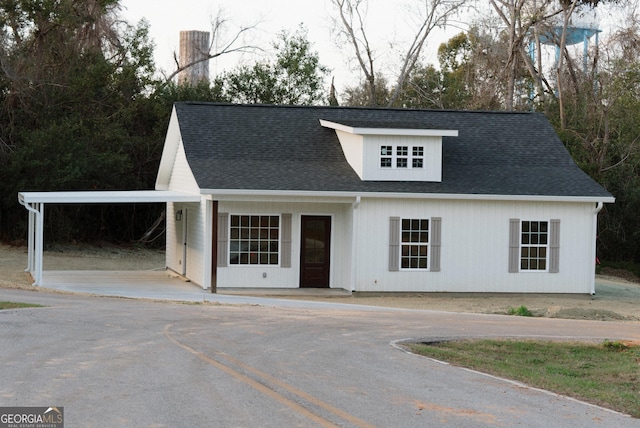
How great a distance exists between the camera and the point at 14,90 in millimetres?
33062

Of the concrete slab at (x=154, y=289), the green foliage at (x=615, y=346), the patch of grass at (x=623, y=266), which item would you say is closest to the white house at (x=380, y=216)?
the concrete slab at (x=154, y=289)

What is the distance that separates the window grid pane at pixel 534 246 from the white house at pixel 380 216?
3 centimetres

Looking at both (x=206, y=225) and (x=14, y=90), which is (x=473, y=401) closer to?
(x=206, y=225)

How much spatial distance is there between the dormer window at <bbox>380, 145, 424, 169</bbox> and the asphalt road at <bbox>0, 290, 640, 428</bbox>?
25.2 ft

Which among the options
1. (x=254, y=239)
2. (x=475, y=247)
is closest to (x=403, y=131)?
(x=475, y=247)

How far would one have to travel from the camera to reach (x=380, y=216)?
22.4m

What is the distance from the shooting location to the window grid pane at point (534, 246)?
2314cm

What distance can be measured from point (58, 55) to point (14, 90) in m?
3.23

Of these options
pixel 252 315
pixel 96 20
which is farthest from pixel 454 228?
pixel 96 20

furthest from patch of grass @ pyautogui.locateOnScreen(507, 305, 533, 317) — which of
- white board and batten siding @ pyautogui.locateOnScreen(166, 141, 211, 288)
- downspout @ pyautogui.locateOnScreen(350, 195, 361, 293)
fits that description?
white board and batten siding @ pyautogui.locateOnScreen(166, 141, 211, 288)

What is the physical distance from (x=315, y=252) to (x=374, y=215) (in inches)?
74.4

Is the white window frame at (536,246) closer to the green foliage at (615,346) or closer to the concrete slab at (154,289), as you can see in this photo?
the concrete slab at (154,289)

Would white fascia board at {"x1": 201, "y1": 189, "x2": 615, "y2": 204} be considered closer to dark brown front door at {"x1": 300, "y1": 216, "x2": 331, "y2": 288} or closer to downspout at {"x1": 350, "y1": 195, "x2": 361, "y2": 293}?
downspout at {"x1": 350, "y1": 195, "x2": 361, "y2": 293}

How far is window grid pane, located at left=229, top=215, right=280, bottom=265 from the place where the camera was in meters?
22.4
